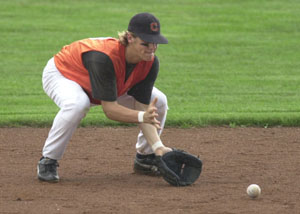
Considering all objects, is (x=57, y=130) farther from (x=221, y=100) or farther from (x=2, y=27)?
(x=2, y=27)

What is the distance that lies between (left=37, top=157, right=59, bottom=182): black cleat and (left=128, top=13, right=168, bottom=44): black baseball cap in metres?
1.46

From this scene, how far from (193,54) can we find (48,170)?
901 centimetres

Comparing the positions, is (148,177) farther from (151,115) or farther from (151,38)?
(151,38)

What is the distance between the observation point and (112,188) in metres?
6.62

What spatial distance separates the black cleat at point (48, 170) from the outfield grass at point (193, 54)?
2948mm

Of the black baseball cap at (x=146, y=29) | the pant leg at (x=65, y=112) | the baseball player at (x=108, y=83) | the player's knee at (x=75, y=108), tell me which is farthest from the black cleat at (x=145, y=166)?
the black baseball cap at (x=146, y=29)

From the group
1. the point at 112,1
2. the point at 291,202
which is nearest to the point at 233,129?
the point at 291,202

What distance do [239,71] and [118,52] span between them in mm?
7700

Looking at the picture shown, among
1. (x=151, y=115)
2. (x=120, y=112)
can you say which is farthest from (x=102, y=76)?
(x=151, y=115)

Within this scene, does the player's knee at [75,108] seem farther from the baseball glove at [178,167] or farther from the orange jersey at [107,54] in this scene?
the baseball glove at [178,167]

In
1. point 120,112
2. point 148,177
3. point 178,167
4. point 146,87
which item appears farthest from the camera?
point 148,177

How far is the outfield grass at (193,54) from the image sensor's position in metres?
10.5

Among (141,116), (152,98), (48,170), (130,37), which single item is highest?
(130,37)

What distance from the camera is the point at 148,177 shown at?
7289 mm
